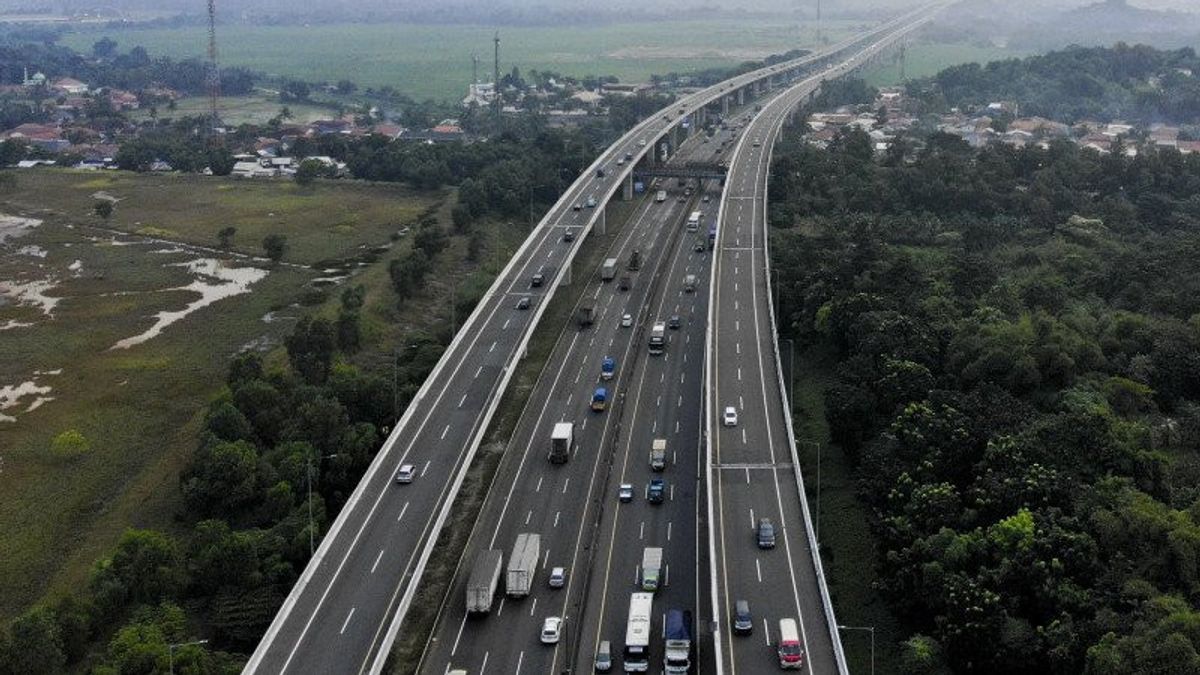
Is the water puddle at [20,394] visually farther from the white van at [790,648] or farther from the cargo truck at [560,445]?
the white van at [790,648]

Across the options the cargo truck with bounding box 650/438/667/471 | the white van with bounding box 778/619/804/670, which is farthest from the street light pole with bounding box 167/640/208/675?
the cargo truck with bounding box 650/438/667/471

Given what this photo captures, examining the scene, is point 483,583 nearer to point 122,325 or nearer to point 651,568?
point 651,568

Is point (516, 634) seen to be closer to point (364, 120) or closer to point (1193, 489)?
point (1193, 489)

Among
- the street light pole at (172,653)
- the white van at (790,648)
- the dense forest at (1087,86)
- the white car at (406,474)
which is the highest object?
the dense forest at (1087,86)

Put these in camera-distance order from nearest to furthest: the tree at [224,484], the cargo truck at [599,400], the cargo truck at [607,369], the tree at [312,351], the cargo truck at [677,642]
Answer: the cargo truck at [677,642]
the tree at [224,484]
the cargo truck at [599,400]
the cargo truck at [607,369]
the tree at [312,351]

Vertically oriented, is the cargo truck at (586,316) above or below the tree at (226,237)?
below

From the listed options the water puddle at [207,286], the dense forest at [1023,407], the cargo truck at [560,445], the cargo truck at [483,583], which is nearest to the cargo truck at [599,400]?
the cargo truck at [560,445]

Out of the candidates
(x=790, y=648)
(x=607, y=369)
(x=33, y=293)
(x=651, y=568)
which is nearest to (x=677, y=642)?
(x=790, y=648)
